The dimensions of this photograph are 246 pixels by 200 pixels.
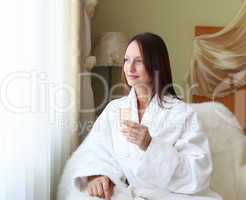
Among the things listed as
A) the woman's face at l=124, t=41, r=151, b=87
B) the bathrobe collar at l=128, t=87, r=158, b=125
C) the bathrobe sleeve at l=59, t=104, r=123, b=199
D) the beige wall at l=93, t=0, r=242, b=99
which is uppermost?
the beige wall at l=93, t=0, r=242, b=99

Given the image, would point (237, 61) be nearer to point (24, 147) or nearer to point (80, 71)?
point (80, 71)

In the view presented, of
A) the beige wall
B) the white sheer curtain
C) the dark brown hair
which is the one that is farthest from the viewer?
the beige wall

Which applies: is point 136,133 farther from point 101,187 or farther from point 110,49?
point 110,49

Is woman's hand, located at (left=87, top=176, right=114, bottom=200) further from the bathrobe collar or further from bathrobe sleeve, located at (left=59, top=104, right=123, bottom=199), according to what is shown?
the bathrobe collar

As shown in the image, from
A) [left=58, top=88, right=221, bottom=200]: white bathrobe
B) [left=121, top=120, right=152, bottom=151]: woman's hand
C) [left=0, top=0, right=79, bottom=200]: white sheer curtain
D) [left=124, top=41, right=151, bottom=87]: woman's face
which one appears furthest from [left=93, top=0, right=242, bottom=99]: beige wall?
[left=121, top=120, right=152, bottom=151]: woman's hand

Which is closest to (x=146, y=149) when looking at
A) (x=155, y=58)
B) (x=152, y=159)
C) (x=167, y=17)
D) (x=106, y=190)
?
(x=152, y=159)

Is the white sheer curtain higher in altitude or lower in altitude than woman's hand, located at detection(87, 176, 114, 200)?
higher

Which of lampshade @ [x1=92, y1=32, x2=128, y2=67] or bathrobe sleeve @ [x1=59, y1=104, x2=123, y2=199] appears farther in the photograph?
lampshade @ [x1=92, y1=32, x2=128, y2=67]

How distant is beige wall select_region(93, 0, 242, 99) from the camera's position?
2574 mm

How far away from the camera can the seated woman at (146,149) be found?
1334 mm

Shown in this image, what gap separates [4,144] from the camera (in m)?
1.20

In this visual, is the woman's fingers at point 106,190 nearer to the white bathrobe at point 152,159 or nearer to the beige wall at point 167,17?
the white bathrobe at point 152,159

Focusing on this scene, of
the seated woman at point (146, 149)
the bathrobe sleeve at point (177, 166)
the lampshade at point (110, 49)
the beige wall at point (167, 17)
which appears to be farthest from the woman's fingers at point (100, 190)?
the beige wall at point (167, 17)

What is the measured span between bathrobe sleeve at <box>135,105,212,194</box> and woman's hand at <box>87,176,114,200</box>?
14 centimetres
